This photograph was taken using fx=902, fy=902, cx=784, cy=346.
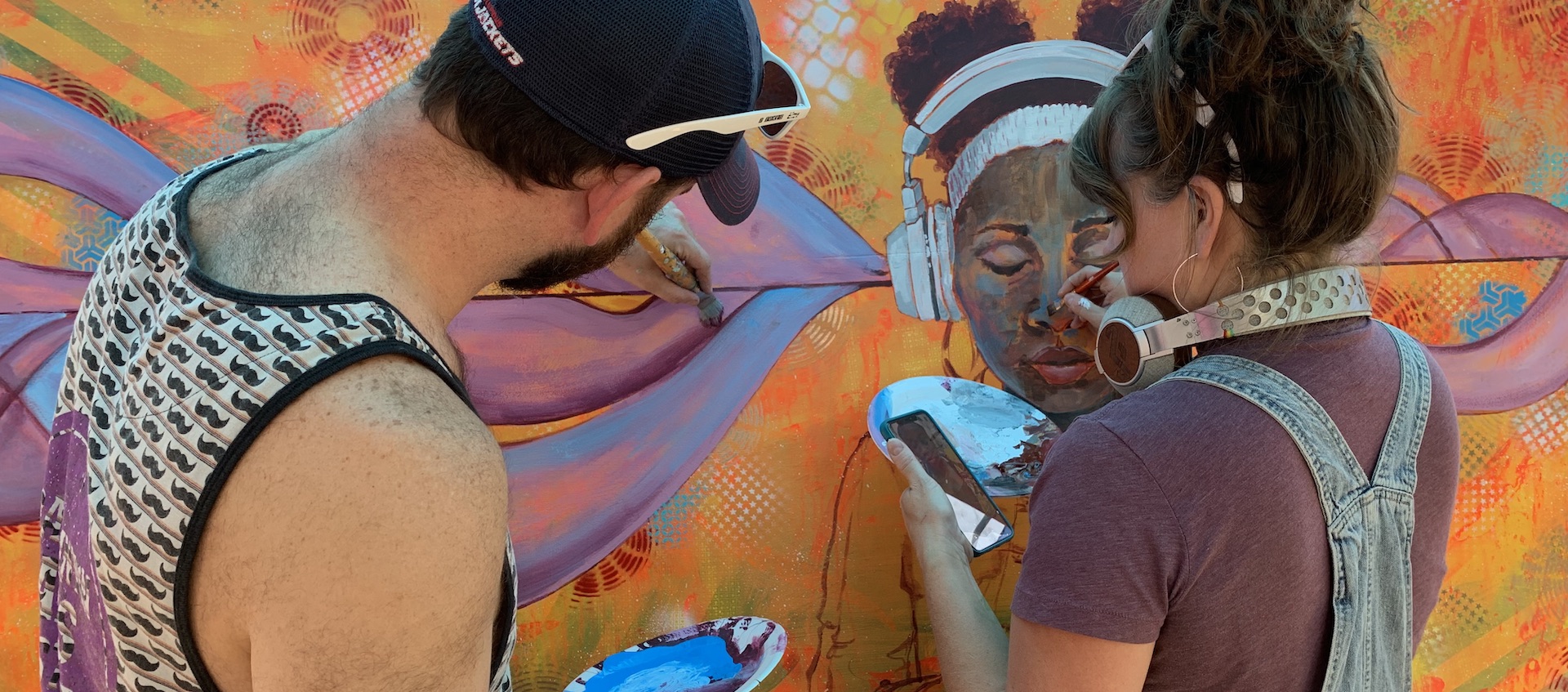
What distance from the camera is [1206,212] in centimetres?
104

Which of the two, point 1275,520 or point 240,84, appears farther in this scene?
point 240,84

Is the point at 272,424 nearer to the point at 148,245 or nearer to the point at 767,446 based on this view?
the point at 148,245

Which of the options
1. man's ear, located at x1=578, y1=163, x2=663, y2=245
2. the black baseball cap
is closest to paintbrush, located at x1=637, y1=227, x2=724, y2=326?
man's ear, located at x1=578, y1=163, x2=663, y2=245

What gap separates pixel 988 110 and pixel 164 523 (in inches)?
57.1

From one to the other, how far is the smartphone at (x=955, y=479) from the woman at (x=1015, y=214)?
0.79ft

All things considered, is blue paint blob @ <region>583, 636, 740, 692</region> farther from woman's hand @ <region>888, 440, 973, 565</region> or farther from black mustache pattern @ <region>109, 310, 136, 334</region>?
black mustache pattern @ <region>109, 310, 136, 334</region>

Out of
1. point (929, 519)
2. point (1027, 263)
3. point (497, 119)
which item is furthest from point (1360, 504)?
point (497, 119)

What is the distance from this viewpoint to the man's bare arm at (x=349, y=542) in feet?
2.48

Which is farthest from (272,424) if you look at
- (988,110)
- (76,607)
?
(988,110)

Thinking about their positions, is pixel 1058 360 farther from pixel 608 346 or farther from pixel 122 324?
pixel 122 324

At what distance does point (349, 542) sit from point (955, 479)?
1.01 meters

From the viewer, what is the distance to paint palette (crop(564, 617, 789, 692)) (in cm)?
135

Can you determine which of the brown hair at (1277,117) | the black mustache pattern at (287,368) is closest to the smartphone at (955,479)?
the brown hair at (1277,117)

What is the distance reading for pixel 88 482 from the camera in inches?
34.1
